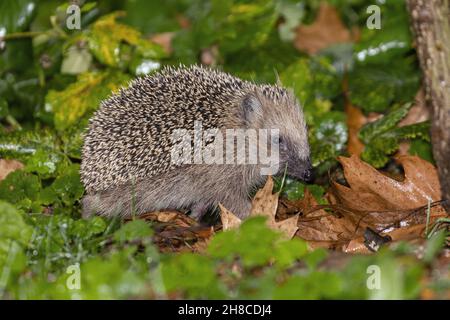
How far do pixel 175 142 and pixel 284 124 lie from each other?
1.16m

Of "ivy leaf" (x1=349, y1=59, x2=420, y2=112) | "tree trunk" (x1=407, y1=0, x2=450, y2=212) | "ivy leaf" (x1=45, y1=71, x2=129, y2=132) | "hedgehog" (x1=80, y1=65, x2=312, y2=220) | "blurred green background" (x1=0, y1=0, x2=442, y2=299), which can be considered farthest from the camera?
"ivy leaf" (x1=349, y1=59, x2=420, y2=112)

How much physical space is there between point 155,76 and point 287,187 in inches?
67.6

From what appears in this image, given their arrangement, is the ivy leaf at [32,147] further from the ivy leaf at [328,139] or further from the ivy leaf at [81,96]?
the ivy leaf at [328,139]

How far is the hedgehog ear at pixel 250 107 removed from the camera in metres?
7.18

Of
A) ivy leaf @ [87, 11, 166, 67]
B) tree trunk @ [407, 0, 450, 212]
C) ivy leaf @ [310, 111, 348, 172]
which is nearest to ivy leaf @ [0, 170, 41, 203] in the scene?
ivy leaf @ [87, 11, 166, 67]

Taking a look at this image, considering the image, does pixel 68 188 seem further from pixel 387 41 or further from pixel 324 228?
pixel 387 41

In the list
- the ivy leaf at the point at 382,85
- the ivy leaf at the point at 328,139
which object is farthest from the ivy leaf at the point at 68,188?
the ivy leaf at the point at 382,85

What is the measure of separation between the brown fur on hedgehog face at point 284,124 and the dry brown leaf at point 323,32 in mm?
3893

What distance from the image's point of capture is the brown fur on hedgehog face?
7.23m

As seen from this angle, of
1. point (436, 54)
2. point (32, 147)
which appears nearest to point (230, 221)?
point (436, 54)

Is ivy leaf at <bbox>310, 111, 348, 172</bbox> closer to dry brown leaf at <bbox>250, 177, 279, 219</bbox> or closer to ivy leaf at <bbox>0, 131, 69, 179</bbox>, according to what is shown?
dry brown leaf at <bbox>250, 177, 279, 219</bbox>

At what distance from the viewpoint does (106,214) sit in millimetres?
7098

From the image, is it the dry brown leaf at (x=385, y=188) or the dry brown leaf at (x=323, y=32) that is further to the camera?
the dry brown leaf at (x=323, y=32)

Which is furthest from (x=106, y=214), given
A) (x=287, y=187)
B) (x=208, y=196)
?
(x=287, y=187)
